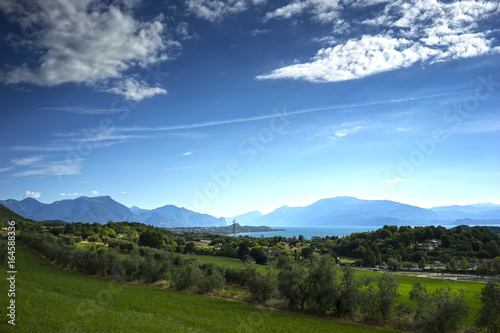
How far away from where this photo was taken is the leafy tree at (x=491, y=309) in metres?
22.8

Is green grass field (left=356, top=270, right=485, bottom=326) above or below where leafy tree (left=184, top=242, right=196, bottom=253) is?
above

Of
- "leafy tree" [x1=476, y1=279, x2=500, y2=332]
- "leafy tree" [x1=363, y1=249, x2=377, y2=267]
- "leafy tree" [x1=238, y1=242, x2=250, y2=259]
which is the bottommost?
"leafy tree" [x1=363, y1=249, x2=377, y2=267]

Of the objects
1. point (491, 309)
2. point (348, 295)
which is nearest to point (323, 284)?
point (348, 295)

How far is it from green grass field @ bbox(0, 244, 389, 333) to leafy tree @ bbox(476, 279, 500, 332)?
8.67 metres

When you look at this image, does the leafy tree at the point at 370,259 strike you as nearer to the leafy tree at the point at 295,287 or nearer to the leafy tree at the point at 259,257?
the leafy tree at the point at 259,257

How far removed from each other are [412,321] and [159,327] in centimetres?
2307

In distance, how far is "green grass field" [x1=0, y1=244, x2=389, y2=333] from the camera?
1956 centimetres

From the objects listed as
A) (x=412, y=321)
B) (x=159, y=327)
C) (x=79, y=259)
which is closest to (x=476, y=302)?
(x=412, y=321)

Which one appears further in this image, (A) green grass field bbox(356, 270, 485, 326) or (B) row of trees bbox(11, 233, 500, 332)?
(A) green grass field bbox(356, 270, 485, 326)

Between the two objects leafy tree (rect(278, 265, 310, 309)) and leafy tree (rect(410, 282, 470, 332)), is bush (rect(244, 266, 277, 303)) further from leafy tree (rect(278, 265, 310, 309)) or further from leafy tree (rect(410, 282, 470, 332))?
leafy tree (rect(410, 282, 470, 332))

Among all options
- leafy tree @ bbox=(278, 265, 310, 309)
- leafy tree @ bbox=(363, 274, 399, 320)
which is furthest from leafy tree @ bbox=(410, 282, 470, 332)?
leafy tree @ bbox=(278, 265, 310, 309)

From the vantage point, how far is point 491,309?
911 inches

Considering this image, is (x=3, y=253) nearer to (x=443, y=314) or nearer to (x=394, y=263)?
(x=443, y=314)

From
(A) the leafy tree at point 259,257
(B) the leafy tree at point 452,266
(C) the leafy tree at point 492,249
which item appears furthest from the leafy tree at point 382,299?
(C) the leafy tree at point 492,249
